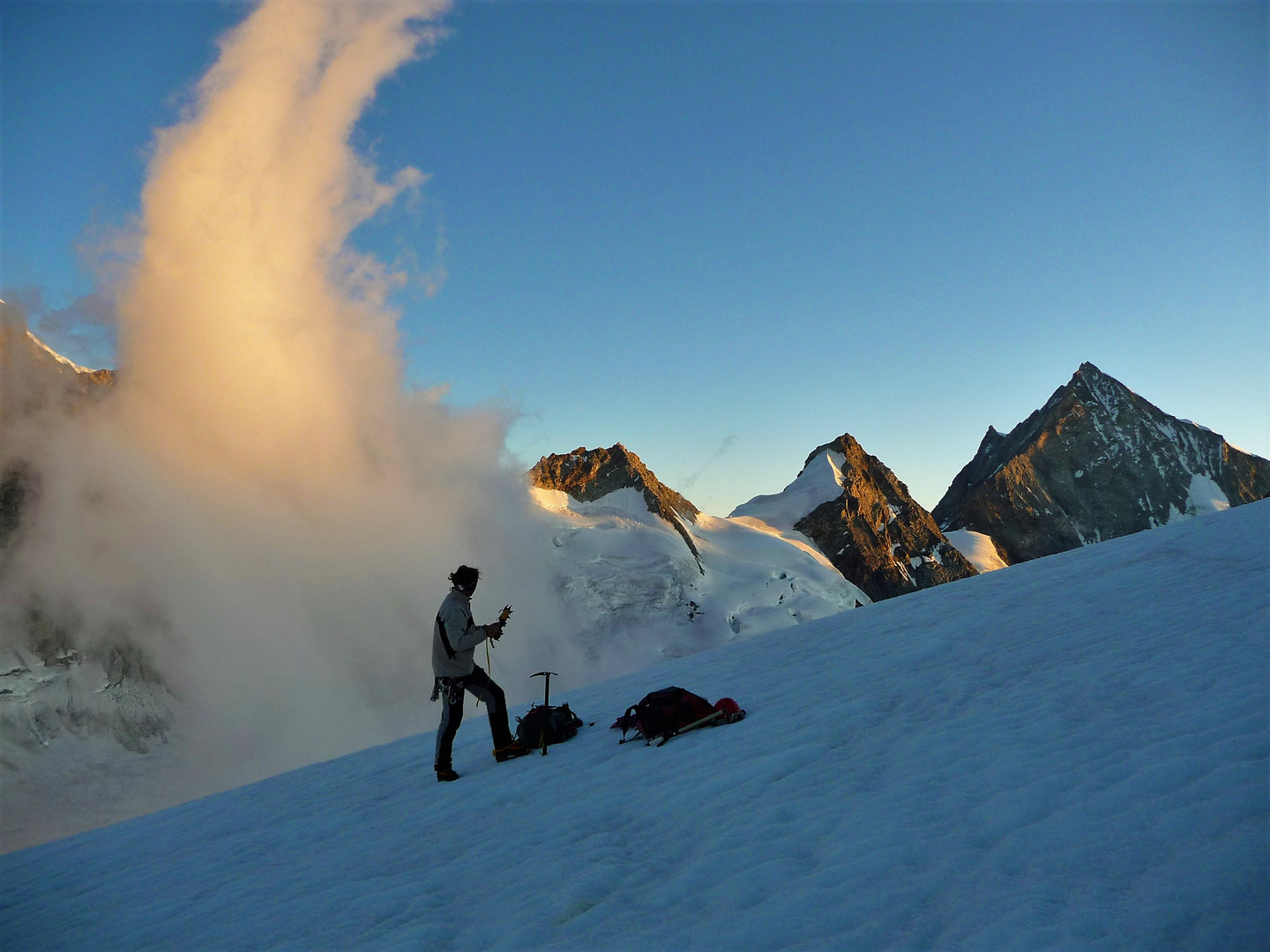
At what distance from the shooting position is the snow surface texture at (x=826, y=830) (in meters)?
3.70

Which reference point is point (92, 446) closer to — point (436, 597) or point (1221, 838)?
point (436, 597)

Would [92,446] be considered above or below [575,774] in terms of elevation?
above

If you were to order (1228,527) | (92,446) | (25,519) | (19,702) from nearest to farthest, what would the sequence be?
(1228,527) < (19,702) < (25,519) < (92,446)

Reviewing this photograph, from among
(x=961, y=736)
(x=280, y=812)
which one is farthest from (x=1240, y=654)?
(x=280, y=812)

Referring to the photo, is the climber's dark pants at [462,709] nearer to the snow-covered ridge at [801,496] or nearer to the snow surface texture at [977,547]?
the snow-covered ridge at [801,496]

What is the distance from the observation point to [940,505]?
16500cm

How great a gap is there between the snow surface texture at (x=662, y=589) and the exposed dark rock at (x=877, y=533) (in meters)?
20.3

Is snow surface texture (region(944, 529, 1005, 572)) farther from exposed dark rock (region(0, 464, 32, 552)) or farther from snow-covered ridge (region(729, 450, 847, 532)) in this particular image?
exposed dark rock (region(0, 464, 32, 552))

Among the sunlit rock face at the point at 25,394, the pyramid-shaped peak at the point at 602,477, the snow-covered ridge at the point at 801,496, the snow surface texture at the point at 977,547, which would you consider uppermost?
the sunlit rock face at the point at 25,394

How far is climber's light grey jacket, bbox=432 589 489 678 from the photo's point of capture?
817 centimetres

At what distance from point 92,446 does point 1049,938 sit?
8595 cm

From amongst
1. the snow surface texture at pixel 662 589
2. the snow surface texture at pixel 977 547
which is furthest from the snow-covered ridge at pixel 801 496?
the snow surface texture at pixel 977 547

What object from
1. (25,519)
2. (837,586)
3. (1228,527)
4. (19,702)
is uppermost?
(25,519)

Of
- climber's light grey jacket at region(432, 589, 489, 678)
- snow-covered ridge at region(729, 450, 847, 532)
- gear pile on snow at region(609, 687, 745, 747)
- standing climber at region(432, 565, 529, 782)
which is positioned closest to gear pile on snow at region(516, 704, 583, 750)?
standing climber at region(432, 565, 529, 782)
